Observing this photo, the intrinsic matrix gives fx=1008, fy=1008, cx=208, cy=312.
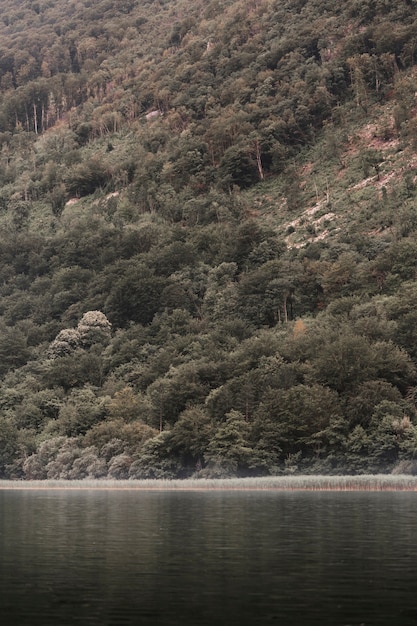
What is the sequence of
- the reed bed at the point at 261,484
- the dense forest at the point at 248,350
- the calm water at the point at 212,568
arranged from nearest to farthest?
the calm water at the point at 212,568, the reed bed at the point at 261,484, the dense forest at the point at 248,350

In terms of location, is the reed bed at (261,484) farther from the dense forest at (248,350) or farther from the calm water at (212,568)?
the calm water at (212,568)

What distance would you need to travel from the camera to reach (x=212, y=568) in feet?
109

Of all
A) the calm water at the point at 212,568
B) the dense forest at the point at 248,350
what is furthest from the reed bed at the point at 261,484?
the calm water at the point at 212,568

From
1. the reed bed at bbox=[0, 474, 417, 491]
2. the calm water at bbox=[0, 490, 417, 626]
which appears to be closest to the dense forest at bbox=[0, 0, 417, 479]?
the reed bed at bbox=[0, 474, 417, 491]

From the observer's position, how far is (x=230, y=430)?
10875 cm

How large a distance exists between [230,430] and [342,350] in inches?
677

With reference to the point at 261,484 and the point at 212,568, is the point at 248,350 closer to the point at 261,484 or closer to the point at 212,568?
the point at 261,484

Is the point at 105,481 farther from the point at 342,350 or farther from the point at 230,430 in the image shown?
the point at 342,350

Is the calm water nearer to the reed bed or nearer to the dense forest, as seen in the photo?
the reed bed

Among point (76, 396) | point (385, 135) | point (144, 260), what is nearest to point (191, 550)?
point (76, 396)

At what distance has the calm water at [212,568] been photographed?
25.6 metres

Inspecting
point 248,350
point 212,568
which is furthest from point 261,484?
point 212,568

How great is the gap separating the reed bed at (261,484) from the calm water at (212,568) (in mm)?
24680

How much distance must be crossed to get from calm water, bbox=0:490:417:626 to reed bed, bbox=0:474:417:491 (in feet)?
81.0
